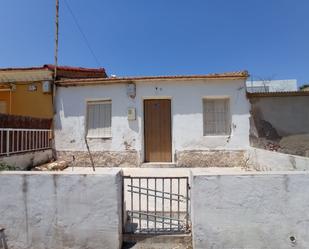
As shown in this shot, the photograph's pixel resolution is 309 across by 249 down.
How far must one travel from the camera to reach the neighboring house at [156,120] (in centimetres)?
996

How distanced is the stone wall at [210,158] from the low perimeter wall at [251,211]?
6.24 meters

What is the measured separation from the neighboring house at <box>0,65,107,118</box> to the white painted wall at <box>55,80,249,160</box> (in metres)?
1.92

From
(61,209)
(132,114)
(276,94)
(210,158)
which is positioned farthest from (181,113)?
(61,209)

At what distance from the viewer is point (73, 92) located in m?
10.6

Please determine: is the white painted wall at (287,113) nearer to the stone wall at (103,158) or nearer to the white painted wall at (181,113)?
the white painted wall at (181,113)

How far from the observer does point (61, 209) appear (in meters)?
3.78

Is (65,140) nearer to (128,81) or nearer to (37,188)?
(128,81)

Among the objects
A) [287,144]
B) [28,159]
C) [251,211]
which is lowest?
[251,211]

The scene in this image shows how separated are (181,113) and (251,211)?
6.65 metres

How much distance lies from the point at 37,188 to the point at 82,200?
0.69 m

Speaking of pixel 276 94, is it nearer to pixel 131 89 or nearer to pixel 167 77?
pixel 167 77

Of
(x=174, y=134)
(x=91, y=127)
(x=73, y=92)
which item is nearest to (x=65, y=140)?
(x=91, y=127)

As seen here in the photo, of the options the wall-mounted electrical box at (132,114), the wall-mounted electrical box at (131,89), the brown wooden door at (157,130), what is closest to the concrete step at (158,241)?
the brown wooden door at (157,130)

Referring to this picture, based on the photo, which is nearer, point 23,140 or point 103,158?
point 23,140
